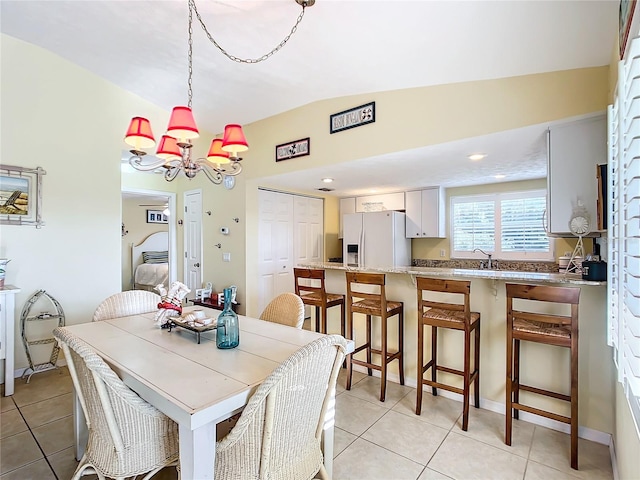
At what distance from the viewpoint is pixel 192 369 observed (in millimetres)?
1402

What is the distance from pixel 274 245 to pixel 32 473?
3.35 metres

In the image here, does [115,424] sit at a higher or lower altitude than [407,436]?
higher

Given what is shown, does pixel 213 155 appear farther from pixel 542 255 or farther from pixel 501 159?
pixel 542 255

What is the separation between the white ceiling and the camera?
189cm

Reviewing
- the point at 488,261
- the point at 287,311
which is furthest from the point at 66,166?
the point at 488,261

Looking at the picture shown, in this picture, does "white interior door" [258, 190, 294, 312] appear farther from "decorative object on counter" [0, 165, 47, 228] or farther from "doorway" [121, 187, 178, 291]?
"doorway" [121, 187, 178, 291]

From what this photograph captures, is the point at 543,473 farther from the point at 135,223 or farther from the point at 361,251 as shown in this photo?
the point at 135,223

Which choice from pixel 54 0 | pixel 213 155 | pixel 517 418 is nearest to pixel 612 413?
pixel 517 418

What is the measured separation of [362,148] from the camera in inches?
123

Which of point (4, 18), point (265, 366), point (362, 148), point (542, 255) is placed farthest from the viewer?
point (542, 255)

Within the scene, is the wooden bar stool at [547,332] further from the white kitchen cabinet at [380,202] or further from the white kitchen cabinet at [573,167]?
the white kitchen cabinet at [380,202]

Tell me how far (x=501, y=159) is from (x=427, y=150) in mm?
867

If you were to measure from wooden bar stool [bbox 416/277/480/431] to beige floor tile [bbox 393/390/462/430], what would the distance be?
0.09 metres

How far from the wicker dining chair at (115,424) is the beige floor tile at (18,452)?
0.82 m
